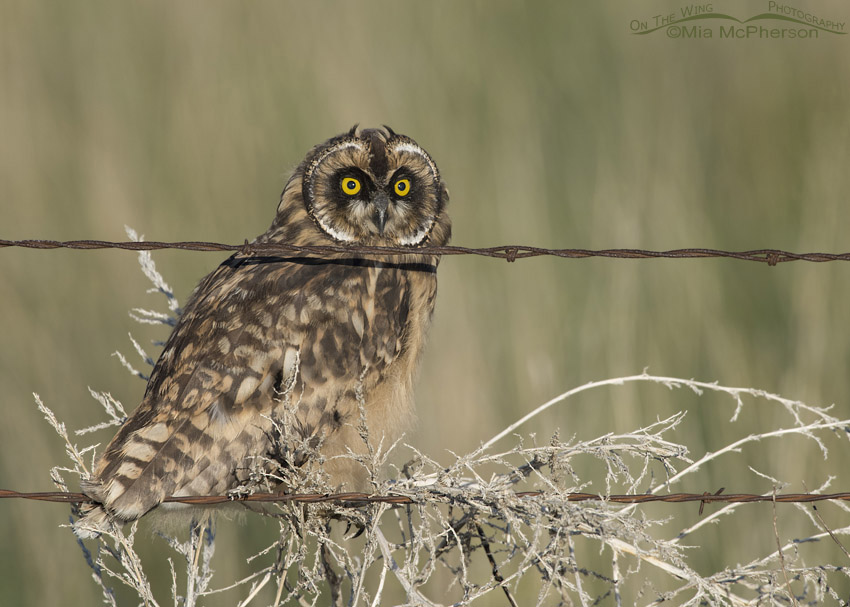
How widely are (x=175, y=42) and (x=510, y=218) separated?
2.47 meters

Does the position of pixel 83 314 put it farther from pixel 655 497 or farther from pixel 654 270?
pixel 655 497

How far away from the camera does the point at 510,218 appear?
16.6ft

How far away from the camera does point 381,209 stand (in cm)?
341

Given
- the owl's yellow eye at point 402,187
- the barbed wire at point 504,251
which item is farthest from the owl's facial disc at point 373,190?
the barbed wire at point 504,251

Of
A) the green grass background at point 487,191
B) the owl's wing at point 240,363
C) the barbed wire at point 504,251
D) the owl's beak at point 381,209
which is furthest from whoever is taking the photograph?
the green grass background at point 487,191

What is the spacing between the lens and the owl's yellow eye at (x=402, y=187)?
11.5ft

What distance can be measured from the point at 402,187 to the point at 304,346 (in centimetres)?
79

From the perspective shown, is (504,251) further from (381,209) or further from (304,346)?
(381,209)

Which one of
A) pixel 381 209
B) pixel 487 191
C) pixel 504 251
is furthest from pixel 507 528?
pixel 487 191

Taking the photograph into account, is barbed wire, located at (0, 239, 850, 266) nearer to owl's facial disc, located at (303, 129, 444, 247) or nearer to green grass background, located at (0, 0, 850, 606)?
owl's facial disc, located at (303, 129, 444, 247)

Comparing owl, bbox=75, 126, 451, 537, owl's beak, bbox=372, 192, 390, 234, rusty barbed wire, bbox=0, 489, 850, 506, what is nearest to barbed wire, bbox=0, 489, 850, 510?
rusty barbed wire, bbox=0, 489, 850, 506

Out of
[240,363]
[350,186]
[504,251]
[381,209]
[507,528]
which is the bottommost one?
[507,528]

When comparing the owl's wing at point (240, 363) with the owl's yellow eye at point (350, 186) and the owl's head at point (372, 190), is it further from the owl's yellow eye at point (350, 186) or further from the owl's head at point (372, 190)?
the owl's yellow eye at point (350, 186)

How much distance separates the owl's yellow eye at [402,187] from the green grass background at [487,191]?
1.31 m
